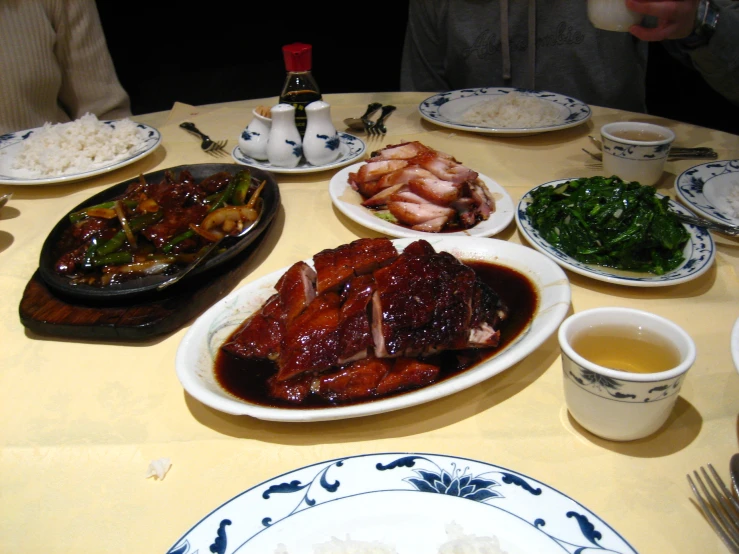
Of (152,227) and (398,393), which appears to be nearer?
(398,393)

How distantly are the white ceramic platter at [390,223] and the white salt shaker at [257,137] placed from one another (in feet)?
1.92

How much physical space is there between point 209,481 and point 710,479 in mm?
1181

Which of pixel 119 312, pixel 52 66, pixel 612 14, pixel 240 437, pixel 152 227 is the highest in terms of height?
pixel 612 14

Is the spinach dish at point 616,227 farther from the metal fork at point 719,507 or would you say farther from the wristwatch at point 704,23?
the wristwatch at point 704,23

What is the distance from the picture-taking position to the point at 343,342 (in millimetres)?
1480

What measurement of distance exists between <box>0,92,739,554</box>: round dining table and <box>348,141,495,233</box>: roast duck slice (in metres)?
0.59

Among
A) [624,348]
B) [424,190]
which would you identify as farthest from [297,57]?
[624,348]

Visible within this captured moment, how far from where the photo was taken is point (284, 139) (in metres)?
2.87

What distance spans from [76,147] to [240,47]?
214 inches

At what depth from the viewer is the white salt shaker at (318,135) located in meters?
2.88

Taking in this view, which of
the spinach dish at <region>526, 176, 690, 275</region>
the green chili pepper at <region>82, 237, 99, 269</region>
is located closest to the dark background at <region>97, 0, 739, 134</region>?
the green chili pepper at <region>82, 237, 99, 269</region>

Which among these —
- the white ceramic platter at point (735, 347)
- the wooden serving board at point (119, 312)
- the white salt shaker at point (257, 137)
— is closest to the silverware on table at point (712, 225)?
the white ceramic platter at point (735, 347)

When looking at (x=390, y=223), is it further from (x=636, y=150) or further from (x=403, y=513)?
(x=403, y=513)

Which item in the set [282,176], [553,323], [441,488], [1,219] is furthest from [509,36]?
[441,488]
